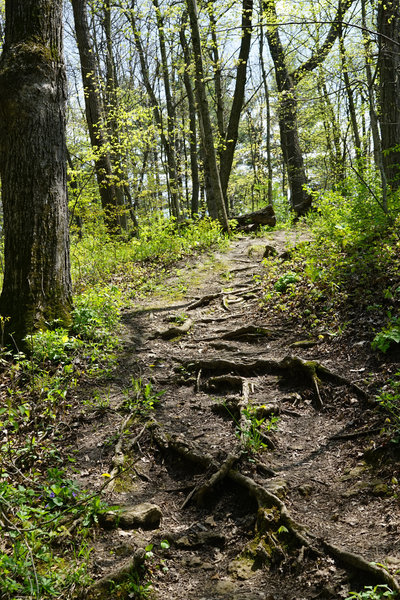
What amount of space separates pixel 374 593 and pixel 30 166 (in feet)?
18.5

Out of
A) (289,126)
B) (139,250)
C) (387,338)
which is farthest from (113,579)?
(289,126)

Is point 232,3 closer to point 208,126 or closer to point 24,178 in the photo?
point 208,126

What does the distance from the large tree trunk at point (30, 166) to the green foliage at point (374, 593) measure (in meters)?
4.48

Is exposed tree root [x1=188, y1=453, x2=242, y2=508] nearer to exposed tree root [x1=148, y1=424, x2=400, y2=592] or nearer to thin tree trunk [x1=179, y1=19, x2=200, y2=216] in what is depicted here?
exposed tree root [x1=148, y1=424, x2=400, y2=592]

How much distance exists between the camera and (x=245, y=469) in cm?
355

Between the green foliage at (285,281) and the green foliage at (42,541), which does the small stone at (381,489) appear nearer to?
the green foliage at (42,541)

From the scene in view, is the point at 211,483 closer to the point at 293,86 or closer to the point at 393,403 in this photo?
the point at 393,403

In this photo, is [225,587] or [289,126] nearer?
[225,587]

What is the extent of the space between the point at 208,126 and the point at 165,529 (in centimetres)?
1181

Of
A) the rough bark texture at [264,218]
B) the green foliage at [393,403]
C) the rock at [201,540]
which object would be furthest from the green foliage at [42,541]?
the rough bark texture at [264,218]

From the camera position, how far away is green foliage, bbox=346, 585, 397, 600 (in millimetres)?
2088

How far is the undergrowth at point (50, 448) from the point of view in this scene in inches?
97.3

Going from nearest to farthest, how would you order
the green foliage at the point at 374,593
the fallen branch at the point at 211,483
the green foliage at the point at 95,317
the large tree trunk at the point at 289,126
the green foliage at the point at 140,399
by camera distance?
the green foliage at the point at 374,593 < the fallen branch at the point at 211,483 < the green foliage at the point at 140,399 < the green foliage at the point at 95,317 < the large tree trunk at the point at 289,126

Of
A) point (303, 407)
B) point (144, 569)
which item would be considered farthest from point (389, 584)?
point (303, 407)
